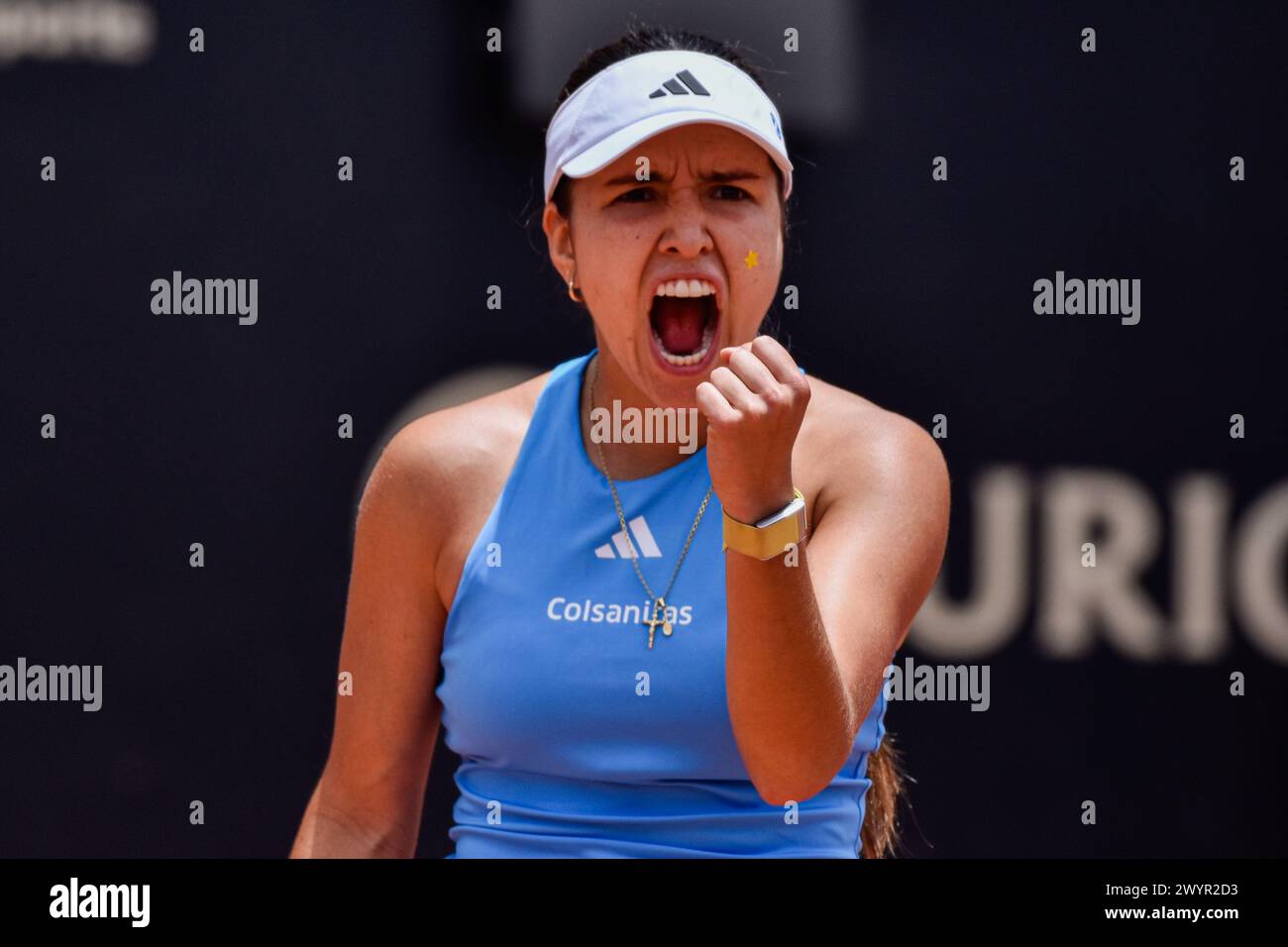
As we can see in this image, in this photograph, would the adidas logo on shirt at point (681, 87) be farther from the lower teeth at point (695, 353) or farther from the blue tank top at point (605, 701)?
the blue tank top at point (605, 701)

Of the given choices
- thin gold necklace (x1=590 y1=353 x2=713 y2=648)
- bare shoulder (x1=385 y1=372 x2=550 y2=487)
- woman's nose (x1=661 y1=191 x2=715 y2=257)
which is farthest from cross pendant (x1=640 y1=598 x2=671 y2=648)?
woman's nose (x1=661 y1=191 x2=715 y2=257)

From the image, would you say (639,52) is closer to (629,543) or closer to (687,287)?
(687,287)

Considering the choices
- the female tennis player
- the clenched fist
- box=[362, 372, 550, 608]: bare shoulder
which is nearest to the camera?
the clenched fist

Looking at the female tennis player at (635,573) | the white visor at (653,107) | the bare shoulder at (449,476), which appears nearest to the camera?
the female tennis player at (635,573)

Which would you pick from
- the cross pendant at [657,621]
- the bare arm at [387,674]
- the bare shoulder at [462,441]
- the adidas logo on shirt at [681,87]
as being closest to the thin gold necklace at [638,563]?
the cross pendant at [657,621]

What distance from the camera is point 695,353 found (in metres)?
1.99

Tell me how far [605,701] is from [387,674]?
386mm

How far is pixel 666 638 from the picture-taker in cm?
180

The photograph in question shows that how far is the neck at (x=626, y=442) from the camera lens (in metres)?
2.01

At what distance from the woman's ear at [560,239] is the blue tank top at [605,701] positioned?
32 cm

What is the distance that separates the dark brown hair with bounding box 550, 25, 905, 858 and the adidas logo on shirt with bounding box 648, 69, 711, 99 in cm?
8

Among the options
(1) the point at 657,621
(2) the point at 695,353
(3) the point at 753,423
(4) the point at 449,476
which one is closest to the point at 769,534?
(3) the point at 753,423

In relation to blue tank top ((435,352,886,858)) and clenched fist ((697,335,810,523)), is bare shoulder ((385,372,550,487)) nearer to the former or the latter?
blue tank top ((435,352,886,858))

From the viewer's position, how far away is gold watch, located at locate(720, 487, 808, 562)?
1.54 meters
